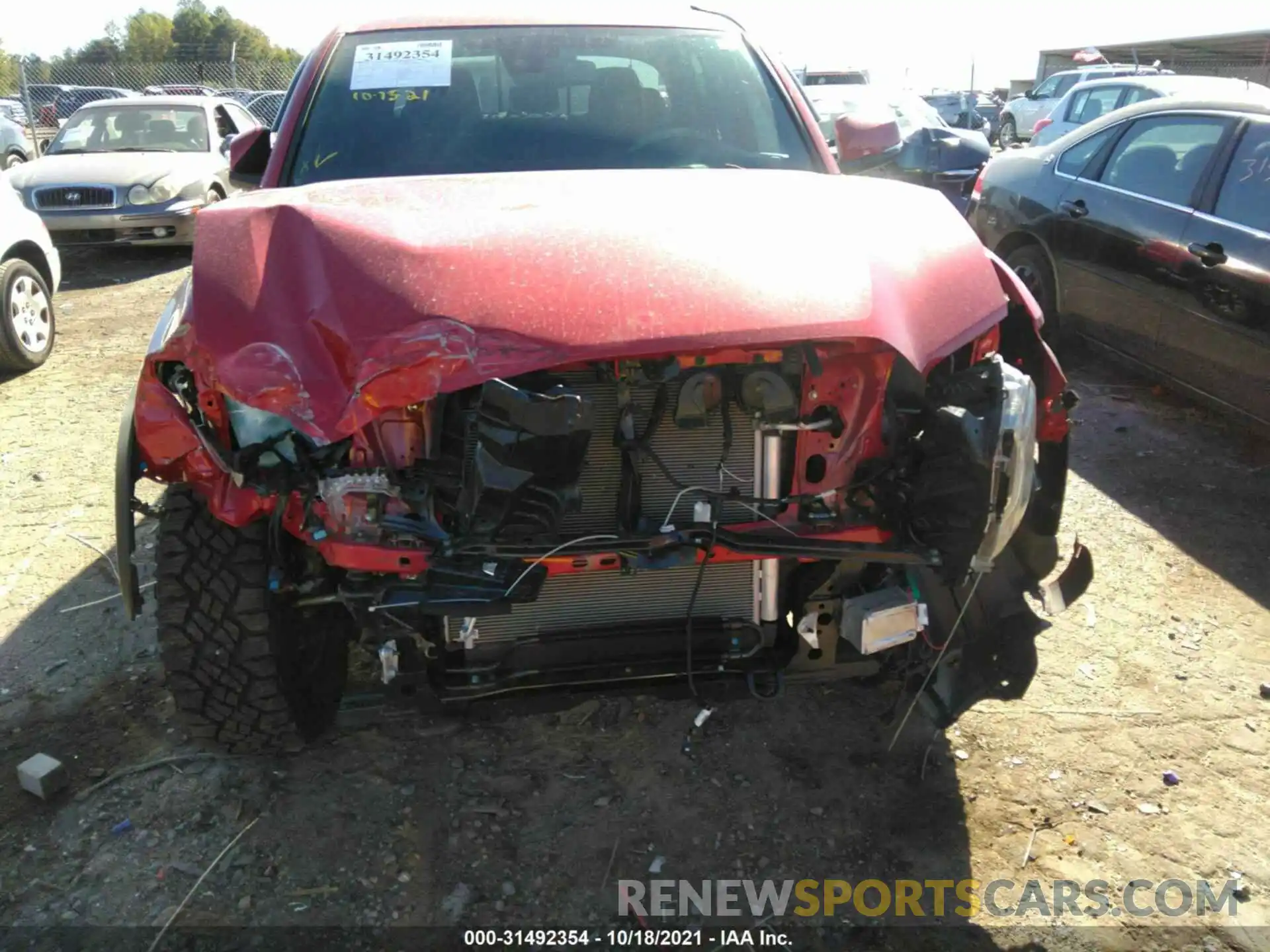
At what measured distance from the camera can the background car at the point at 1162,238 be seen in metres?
4.30

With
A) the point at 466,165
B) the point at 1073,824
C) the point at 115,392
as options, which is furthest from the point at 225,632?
the point at 115,392

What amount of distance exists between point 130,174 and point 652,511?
8478mm

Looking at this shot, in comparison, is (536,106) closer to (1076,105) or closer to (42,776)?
(42,776)

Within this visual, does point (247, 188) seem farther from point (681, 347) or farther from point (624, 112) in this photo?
point (681, 347)

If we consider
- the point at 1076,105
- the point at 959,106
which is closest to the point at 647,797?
the point at 1076,105

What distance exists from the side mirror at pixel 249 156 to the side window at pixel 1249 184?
4207 millimetres

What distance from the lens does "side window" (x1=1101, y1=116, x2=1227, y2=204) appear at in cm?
473

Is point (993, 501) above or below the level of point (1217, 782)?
above

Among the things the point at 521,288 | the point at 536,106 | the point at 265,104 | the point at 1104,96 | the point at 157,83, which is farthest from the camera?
the point at 157,83

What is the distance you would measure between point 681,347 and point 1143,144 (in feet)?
14.6

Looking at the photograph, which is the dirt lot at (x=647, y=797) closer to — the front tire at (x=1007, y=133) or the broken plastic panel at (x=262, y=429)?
the broken plastic panel at (x=262, y=429)

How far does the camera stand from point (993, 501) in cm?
214

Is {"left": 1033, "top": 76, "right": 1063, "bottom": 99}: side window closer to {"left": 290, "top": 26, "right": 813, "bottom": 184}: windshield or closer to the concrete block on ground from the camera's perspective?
{"left": 290, "top": 26, "right": 813, "bottom": 184}: windshield

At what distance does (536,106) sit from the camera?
3221 millimetres
